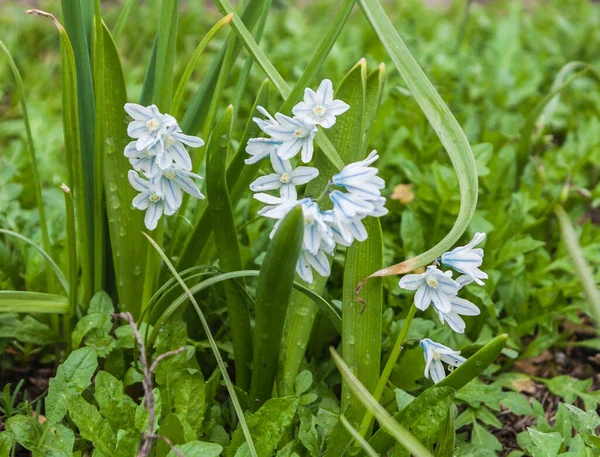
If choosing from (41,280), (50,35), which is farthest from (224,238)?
(50,35)

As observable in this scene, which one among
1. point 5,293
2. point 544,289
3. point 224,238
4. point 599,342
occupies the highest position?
point 224,238

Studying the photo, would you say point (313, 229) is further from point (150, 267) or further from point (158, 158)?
point (150, 267)

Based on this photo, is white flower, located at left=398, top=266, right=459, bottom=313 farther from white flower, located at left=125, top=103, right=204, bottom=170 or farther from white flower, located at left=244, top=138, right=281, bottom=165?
white flower, located at left=125, top=103, right=204, bottom=170

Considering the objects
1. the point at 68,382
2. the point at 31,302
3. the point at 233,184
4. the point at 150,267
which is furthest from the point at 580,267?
the point at 31,302

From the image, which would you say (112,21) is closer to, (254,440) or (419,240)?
(419,240)

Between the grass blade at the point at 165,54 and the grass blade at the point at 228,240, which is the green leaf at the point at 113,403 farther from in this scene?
the grass blade at the point at 165,54

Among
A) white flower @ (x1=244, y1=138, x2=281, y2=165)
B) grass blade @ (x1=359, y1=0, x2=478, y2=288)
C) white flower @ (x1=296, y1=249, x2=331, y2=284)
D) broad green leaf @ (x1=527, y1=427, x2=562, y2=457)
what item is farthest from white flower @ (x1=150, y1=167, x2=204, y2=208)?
broad green leaf @ (x1=527, y1=427, x2=562, y2=457)
